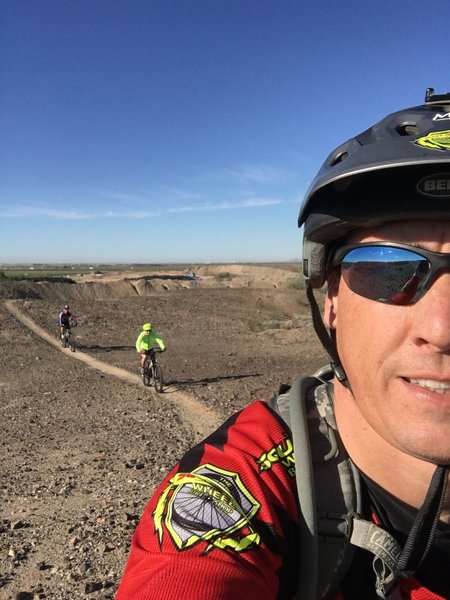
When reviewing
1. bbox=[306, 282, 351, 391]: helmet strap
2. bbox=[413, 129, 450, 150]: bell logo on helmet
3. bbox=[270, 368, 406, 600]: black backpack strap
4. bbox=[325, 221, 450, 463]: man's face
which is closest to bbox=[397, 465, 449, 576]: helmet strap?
bbox=[270, 368, 406, 600]: black backpack strap

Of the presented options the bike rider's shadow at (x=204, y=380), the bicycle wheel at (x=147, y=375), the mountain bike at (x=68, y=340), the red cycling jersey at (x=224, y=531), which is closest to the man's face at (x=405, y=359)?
the red cycling jersey at (x=224, y=531)

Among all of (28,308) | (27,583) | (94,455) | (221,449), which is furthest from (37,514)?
(28,308)

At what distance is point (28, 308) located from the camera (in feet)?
102

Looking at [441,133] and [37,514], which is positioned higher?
[441,133]

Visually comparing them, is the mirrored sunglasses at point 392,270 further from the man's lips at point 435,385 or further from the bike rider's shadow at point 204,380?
the bike rider's shadow at point 204,380

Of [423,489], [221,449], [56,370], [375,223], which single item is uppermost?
[375,223]

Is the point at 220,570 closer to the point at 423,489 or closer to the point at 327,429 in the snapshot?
the point at 327,429

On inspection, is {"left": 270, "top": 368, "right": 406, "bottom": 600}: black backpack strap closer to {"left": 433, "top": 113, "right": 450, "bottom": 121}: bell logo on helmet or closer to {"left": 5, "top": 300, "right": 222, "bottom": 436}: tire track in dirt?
{"left": 433, "top": 113, "right": 450, "bottom": 121}: bell logo on helmet

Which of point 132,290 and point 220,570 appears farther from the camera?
point 132,290

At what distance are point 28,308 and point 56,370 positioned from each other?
54.6 feet

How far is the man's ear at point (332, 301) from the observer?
184 cm

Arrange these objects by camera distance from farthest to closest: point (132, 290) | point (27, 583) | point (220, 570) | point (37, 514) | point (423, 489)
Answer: point (132, 290), point (37, 514), point (27, 583), point (423, 489), point (220, 570)

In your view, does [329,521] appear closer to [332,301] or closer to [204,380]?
[332,301]

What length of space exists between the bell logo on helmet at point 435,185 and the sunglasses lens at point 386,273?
204 mm
